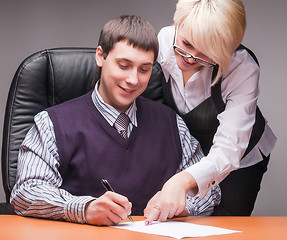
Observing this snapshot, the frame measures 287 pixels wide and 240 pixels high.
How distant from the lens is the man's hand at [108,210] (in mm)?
1336

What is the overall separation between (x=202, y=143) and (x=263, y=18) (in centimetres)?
Result: 100

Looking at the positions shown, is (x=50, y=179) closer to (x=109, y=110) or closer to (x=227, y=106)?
(x=109, y=110)

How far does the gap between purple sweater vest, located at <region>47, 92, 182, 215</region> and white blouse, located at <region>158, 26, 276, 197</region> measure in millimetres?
164

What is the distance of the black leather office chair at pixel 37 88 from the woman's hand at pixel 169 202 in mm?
561

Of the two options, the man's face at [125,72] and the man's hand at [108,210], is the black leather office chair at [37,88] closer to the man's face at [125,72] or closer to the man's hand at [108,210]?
the man's face at [125,72]

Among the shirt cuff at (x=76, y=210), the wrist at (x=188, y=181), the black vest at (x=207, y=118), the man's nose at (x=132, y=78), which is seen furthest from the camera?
the black vest at (x=207, y=118)

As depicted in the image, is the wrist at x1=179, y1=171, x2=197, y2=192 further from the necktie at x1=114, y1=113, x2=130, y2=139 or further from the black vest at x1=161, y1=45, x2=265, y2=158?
the black vest at x1=161, y1=45, x2=265, y2=158

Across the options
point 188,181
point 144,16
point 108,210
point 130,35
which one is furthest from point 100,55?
point 144,16

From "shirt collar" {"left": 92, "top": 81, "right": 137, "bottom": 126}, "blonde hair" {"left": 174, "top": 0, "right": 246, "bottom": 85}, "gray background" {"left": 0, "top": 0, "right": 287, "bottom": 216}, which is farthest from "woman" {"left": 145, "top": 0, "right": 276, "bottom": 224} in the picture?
"gray background" {"left": 0, "top": 0, "right": 287, "bottom": 216}

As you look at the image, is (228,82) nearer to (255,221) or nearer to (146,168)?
(146,168)

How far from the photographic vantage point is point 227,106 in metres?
1.88

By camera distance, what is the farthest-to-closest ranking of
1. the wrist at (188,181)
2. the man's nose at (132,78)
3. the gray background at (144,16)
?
the gray background at (144,16), the man's nose at (132,78), the wrist at (188,181)

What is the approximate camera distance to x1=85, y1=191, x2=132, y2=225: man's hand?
4.38 ft

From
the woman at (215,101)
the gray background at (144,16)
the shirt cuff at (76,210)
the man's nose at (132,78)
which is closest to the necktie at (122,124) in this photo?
the man's nose at (132,78)
